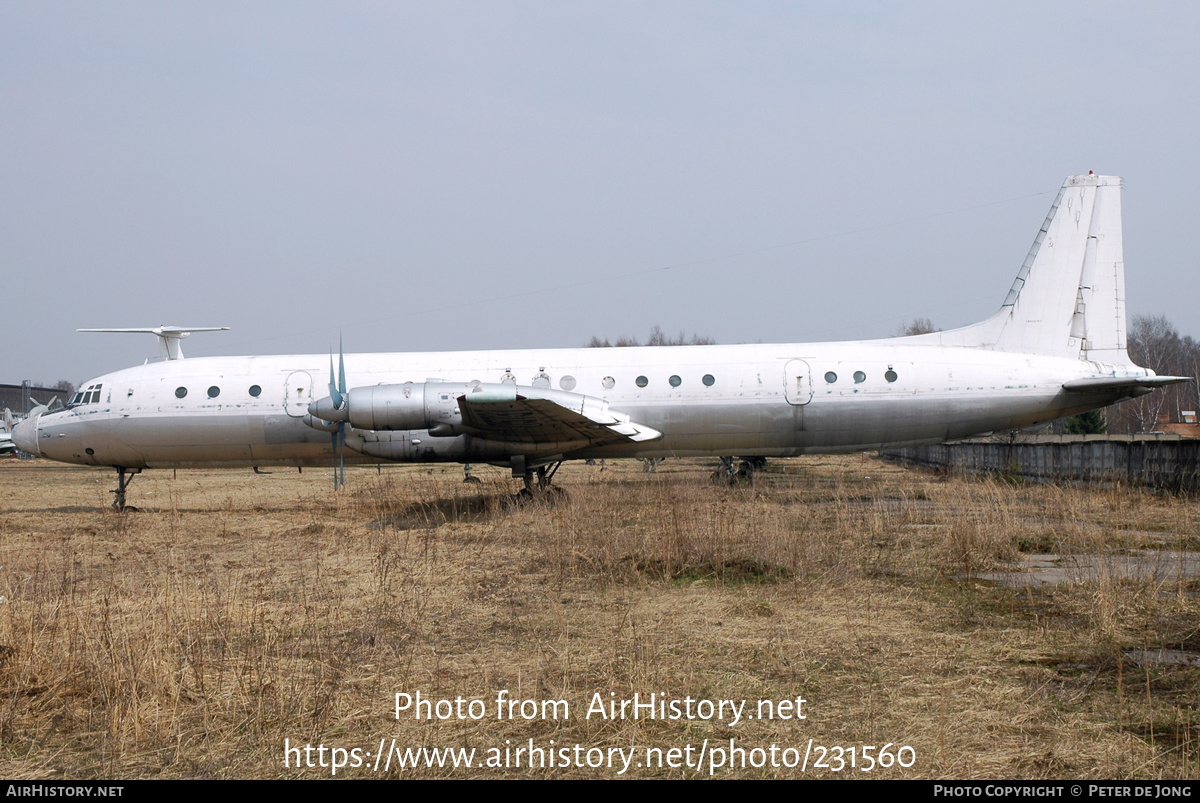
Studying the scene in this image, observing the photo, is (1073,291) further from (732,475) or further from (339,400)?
(339,400)

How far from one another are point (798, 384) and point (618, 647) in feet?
40.1

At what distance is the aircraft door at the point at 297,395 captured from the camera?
58.1 ft

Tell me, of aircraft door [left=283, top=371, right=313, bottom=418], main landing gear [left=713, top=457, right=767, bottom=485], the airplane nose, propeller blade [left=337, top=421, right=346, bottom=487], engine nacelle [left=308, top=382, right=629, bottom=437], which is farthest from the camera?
main landing gear [left=713, top=457, right=767, bottom=485]

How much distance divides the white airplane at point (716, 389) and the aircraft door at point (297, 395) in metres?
0.03

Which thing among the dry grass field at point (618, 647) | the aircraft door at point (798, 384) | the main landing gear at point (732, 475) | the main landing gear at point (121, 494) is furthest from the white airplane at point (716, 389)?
the dry grass field at point (618, 647)

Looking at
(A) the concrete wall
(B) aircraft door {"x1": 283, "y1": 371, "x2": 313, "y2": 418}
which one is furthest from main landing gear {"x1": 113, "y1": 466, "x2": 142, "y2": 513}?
(A) the concrete wall

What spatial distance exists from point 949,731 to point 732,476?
57.7 ft

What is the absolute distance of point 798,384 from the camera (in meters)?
17.6

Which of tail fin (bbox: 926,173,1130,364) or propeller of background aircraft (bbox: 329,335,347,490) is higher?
tail fin (bbox: 926,173,1130,364)

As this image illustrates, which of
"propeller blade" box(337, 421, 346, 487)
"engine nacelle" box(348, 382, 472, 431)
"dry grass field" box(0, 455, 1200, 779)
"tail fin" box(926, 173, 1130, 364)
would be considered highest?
"tail fin" box(926, 173, 1130, 364)

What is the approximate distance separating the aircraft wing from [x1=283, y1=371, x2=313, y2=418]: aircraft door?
4.07 metres

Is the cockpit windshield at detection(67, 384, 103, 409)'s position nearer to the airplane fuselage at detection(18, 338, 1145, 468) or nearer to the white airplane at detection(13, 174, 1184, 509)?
the white airplane at detection(13, 174, 1184, 509)

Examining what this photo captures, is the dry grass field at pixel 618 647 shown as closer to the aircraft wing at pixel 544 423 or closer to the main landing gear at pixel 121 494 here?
the aircraft wing at pixel 544 423

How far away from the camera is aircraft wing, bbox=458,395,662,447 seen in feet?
49.3
